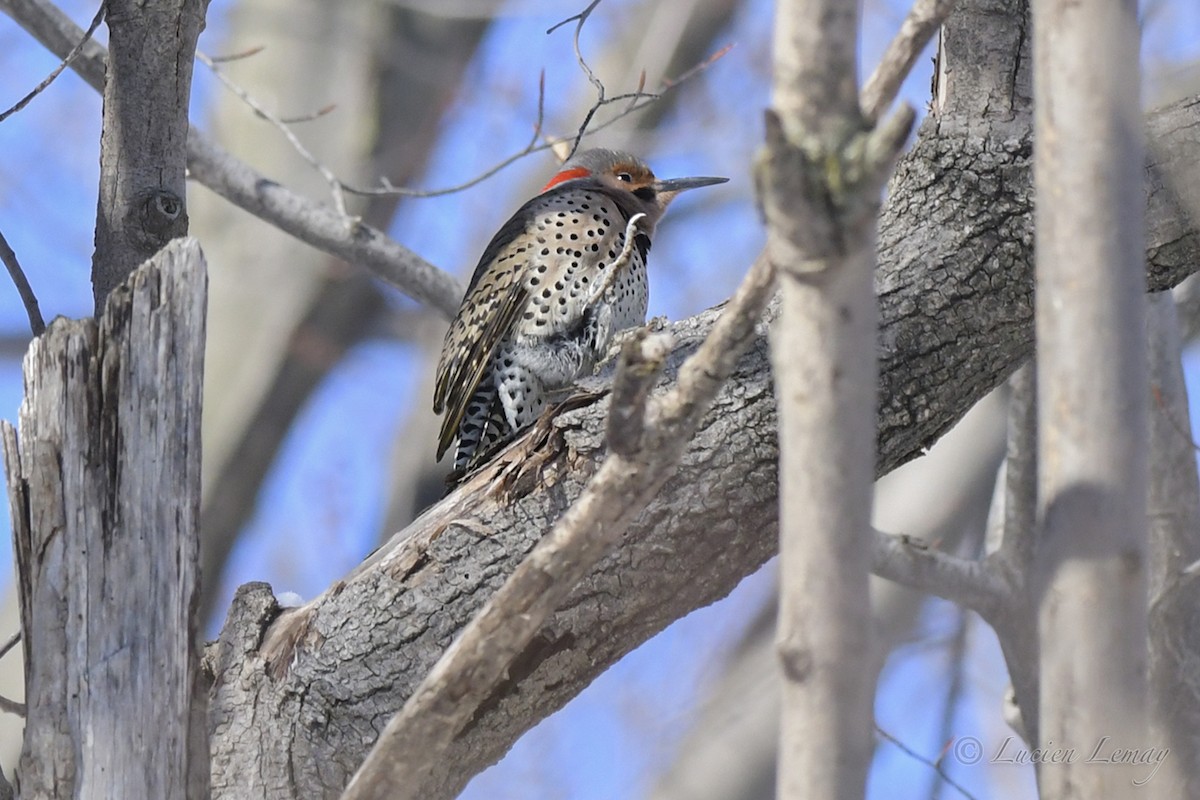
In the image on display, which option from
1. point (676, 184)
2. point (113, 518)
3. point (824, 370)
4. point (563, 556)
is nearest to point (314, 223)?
point (676, 184)

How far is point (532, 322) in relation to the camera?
15.3 ft

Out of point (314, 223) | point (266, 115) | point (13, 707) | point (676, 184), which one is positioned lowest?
point (13, 707)

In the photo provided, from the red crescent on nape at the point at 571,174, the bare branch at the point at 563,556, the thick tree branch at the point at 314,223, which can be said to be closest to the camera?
the bare branch at the point at 563,556

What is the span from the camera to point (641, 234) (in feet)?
16.6

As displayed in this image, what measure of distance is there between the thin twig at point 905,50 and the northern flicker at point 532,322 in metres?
2.66

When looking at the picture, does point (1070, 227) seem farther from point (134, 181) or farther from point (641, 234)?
point (641, 234)

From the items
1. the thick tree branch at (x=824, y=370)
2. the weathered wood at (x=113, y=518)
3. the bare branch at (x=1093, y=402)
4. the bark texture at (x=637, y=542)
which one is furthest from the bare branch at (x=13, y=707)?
the bare branch at (x=1093, y=402)

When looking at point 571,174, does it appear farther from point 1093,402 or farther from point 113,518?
point 1093,402

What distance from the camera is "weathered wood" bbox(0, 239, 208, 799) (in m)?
2.63

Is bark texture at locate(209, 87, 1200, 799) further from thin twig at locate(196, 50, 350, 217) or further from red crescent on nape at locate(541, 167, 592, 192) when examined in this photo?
red crescent on nape at locate(541, 167, 592, 192)

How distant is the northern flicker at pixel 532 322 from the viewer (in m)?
4.62

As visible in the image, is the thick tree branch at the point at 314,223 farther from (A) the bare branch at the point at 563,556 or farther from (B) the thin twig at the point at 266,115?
(A) the bare branch at the point at 563,556

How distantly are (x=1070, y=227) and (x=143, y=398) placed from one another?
1.80 m

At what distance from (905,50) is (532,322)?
2.93 meters
